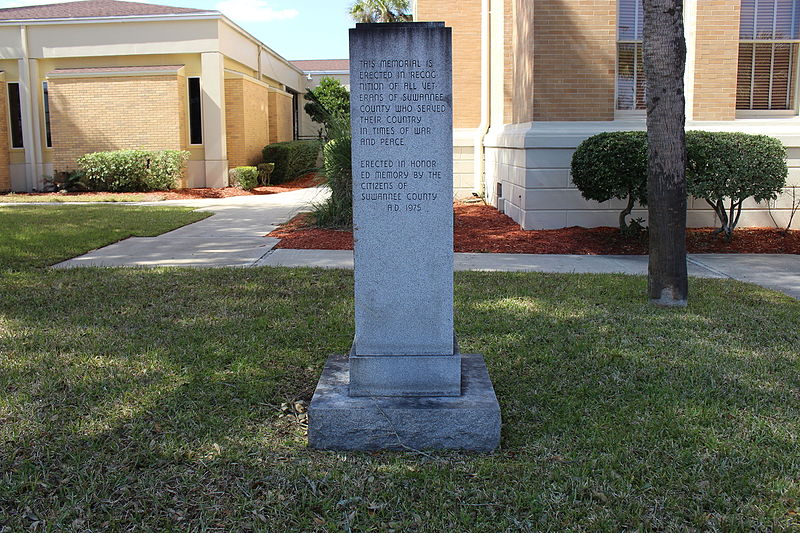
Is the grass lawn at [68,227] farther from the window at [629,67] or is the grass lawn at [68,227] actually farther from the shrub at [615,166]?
the window at [629,67]

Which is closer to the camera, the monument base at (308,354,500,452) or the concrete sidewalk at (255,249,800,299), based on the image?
the monument base at (308,354,500,452)

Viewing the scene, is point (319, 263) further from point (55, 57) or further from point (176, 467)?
point (55, 57)

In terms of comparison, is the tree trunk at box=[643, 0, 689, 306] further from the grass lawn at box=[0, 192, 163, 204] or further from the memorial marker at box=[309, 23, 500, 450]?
the grass lawn at box=[0, 192, 163, 204]

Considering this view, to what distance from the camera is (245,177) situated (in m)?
22.5

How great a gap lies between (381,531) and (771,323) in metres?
4.34

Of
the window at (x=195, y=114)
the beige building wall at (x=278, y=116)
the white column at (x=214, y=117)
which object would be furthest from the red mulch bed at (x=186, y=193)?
the beige building wall at (x=278, y=116)

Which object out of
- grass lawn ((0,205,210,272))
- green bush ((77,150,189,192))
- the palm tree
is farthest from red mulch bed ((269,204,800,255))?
the palm tree

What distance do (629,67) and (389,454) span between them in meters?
9.18

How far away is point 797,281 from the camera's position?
25.5ft

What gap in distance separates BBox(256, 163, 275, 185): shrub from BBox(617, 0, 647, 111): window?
633 inches

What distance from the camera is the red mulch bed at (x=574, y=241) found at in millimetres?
9711

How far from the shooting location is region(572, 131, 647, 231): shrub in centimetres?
920

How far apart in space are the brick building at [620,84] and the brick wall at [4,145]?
1865cm

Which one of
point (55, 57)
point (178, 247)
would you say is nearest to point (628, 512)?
point (178, 247)
